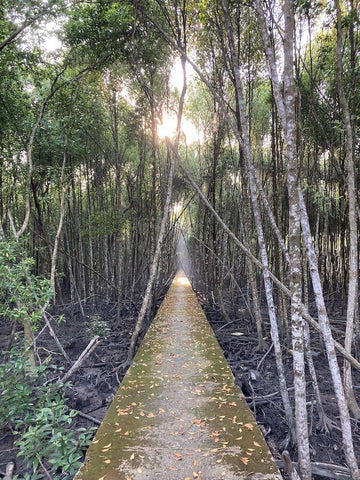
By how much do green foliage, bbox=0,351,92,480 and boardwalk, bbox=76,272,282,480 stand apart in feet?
0.47

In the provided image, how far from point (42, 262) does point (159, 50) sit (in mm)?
6492

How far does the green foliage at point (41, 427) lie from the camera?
1.76 metres

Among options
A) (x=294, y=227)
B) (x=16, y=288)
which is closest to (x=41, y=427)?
(x=16, y=288)

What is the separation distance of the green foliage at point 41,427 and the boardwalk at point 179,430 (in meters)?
0.14

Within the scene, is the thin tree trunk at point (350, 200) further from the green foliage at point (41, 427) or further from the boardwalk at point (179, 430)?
the green foliage at point (41, 427)

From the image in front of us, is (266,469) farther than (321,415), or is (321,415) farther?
(321,415)

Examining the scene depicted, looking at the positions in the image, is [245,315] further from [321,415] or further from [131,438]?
[131,438]

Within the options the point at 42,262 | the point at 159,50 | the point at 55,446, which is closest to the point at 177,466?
the point at 55,446

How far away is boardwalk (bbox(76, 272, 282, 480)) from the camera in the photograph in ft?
5.41

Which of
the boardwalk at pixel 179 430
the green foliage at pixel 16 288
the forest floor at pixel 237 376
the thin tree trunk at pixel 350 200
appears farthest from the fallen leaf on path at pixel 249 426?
the green foliage at pixel 16 288

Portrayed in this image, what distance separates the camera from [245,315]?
691cm

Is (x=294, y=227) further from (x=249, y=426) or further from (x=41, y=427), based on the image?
(x=41, y=427)

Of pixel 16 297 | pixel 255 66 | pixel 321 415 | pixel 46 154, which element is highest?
pixel 255 66

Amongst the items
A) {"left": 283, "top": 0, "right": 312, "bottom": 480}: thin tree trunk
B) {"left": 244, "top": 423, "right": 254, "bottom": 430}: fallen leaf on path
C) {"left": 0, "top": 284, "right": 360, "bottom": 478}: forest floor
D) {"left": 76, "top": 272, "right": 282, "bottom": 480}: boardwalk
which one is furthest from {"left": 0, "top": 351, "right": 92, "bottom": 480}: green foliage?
{"left": 283, "top": 0, "right": 312, "bottom": 480}: thin tree trunk
